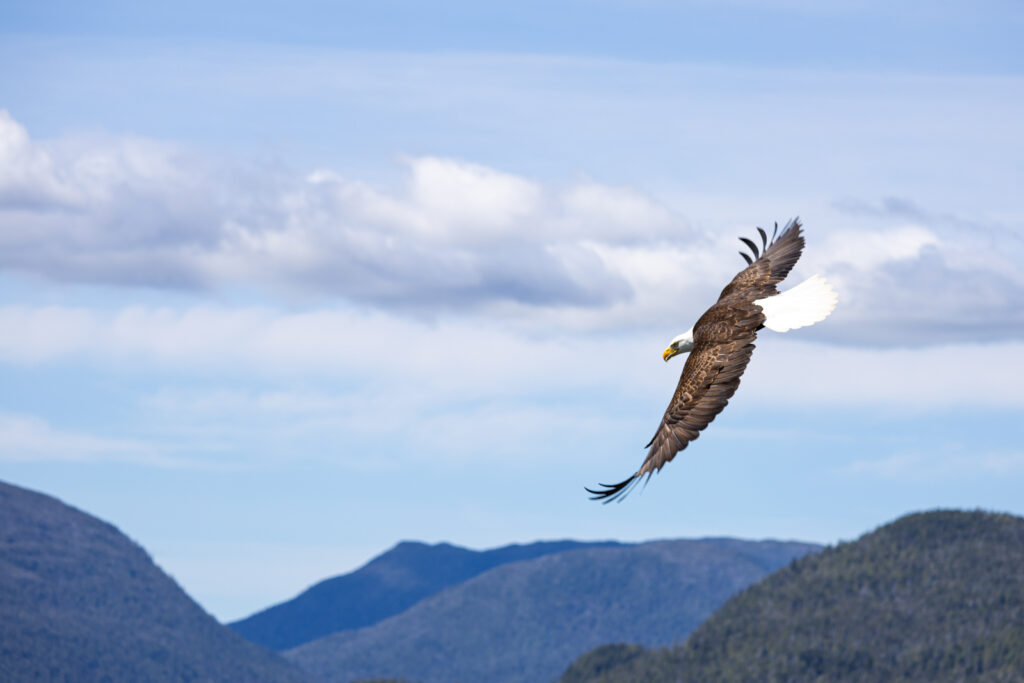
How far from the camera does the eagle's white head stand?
32062 millimetres

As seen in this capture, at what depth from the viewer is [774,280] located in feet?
115

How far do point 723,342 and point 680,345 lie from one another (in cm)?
183

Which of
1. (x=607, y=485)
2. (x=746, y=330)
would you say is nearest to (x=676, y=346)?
(x=746, y=330)

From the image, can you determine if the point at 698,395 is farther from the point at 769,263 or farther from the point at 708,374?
the point at 769,263

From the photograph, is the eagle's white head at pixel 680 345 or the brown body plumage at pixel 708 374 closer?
the brown body plumage at pixel 708 374

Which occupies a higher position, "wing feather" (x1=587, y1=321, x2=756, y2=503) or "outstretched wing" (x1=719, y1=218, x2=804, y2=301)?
"outstretched wing" (x1=719, y1=218, x2=804, y2=301)

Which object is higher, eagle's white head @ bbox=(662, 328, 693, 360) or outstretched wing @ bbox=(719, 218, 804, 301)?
outstretched wing @ bbox=(719, 218, 804, 301)

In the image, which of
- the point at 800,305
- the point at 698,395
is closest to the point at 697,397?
the point at 698,395

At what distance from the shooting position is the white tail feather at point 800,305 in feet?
102

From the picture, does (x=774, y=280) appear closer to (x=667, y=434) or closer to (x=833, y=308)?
(x=833, y=308)

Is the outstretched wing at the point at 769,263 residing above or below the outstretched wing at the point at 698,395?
above

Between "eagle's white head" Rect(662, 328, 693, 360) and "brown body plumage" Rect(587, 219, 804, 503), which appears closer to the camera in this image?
"brown body plumage" Rect(587, 219, 804, 503)

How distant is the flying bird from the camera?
29.1 metres

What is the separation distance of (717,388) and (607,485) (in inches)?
142
